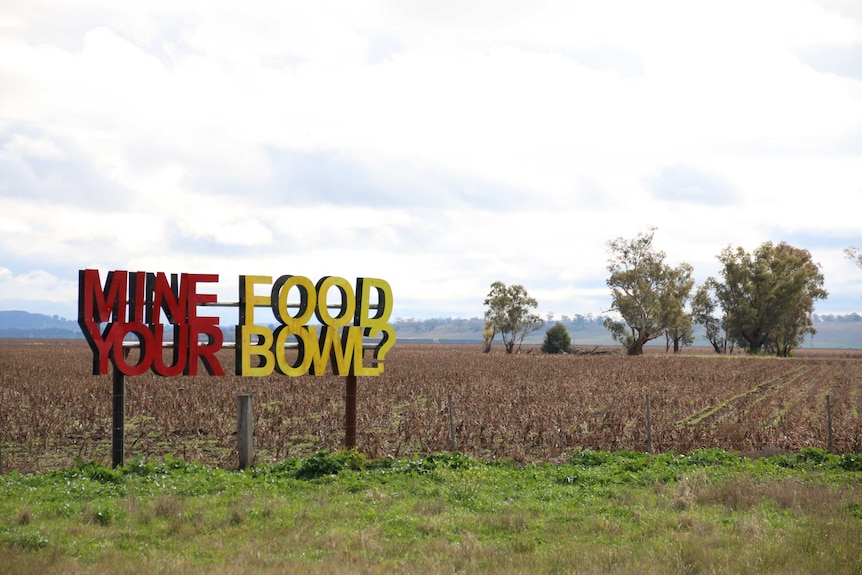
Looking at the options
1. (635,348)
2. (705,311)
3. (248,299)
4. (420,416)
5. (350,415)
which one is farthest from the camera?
(705,311)

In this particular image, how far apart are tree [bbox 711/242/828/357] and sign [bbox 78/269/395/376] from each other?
83.6 metres

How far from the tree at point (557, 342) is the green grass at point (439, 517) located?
78.8m

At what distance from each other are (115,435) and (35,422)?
8735mm

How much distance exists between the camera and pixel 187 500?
12852 millimetres

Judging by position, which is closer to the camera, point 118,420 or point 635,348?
point 118,420

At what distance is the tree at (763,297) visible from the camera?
90.7 meters

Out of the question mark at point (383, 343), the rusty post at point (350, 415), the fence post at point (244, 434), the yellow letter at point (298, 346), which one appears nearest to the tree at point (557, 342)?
the question mark at point (383, 343)

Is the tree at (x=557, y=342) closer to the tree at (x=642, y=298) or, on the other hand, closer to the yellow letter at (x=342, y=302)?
the tree at (x=642, y=298)

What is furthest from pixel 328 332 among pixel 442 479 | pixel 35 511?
pixel 35 511

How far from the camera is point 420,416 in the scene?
75.3 feet

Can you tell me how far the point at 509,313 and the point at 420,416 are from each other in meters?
81.3

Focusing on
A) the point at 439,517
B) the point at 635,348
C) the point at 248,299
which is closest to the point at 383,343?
the point at 248,299

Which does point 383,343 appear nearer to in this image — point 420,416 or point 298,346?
point 298,346

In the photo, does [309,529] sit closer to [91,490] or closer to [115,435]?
[91,490]
